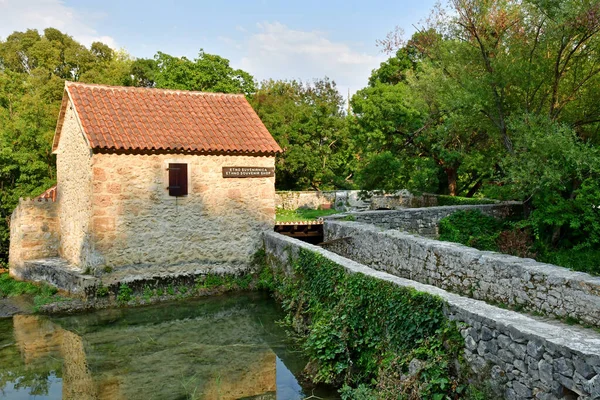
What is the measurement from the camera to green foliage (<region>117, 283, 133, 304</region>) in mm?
11703

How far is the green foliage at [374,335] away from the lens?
17.3ft

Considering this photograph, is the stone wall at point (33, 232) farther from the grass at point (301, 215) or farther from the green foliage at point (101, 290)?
the grass at point (301, 215)

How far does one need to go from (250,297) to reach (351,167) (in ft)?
63.5

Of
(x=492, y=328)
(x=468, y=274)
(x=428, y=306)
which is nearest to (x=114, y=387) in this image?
(x=428, y=306)

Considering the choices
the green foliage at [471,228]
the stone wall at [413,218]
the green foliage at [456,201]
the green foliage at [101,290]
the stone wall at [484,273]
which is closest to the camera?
the stone wall at [484,273]

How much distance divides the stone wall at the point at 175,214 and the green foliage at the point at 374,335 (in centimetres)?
452

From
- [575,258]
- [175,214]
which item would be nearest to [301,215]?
[175,214]

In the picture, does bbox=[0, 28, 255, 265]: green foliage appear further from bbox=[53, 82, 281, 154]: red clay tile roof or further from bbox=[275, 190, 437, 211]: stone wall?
bbox=[275, 190, 437, 211]: stone wall

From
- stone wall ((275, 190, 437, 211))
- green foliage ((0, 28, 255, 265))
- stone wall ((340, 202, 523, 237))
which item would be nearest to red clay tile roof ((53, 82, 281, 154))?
stone wall ((340, 202, 523, 237))

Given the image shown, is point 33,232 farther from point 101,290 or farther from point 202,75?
point 202,75

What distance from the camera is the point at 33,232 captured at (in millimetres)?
14438

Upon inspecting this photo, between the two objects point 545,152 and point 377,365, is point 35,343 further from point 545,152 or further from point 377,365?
point 545,152

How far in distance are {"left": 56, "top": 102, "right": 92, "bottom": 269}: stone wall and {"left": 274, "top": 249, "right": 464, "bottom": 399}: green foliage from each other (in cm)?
658

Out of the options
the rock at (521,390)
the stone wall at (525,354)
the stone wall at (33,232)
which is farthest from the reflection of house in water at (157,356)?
the stone wall at (33,232)
